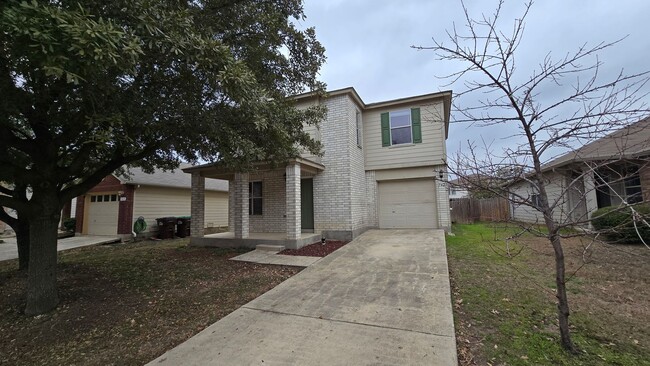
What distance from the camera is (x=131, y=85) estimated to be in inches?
168

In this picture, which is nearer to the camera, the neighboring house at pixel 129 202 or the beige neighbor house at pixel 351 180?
the beige neighbor house at pixel 351 180

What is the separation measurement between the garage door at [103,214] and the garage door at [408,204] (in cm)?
1243

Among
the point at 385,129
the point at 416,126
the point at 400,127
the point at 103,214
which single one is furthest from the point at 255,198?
the point at 103,214

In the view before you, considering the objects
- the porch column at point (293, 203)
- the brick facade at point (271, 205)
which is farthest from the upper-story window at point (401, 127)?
the porch column at point (293, 203)

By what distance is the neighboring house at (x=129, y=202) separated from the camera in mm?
13516

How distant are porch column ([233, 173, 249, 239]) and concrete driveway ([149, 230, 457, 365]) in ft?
12.8

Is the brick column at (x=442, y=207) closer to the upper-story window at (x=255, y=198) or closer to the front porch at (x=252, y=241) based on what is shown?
the front porch at (x=252, y=241)

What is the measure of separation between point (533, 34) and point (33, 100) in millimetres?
6559

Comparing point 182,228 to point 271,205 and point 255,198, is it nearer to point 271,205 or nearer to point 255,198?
point 255,198

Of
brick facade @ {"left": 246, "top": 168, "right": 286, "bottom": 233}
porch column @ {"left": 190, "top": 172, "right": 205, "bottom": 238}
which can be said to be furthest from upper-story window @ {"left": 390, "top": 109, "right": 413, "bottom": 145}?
porch column @ {"left": 190, "top": 172, "right": 205, "bottom": 238}

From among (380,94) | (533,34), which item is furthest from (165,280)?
(380,94)

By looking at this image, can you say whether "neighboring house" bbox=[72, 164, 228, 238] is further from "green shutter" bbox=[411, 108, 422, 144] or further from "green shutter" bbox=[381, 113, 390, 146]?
"green shutter" bbox=[411, 108, 422, 144]

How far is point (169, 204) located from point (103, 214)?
2.89 meters

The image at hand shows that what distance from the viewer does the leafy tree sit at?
2.61 metres
